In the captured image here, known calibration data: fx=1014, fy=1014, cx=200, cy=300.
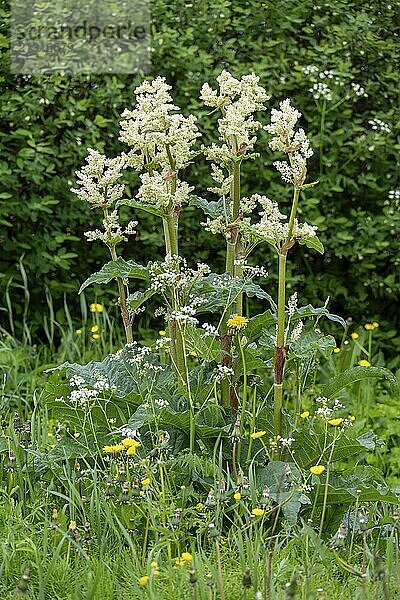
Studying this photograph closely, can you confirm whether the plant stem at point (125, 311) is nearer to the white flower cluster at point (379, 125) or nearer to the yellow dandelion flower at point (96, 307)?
the yellow dandelion flower at point (96, 307)

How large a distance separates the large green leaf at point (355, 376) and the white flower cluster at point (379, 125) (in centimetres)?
225

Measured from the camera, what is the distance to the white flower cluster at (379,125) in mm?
4828

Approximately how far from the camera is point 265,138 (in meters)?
4.82

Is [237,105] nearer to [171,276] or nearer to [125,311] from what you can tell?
[171,276]

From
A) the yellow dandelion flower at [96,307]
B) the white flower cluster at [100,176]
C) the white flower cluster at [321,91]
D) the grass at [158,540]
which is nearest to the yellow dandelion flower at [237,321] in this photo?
the grass at [158,540]

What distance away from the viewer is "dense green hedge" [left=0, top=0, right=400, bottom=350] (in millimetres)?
4617

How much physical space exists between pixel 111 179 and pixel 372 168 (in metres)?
2.37

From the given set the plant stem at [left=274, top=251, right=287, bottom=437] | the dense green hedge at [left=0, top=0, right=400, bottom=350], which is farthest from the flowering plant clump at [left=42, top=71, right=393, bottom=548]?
the dense green hedge at [left=0, top=0, right=400, bottom=350]

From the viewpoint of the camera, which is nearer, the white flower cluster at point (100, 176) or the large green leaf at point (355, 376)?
the large green leaf at point (355, 376)

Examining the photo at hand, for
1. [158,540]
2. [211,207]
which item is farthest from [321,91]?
[158,540]

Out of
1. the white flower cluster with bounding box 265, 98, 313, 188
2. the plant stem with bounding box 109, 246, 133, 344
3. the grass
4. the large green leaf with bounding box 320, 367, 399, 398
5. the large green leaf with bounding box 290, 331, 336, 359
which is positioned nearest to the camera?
the grass

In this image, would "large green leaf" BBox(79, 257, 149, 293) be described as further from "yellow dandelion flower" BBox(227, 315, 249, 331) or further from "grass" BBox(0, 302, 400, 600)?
"grass" BBox(0, 302, 400, 600)

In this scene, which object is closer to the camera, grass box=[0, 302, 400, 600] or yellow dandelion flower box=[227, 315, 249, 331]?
grass box=[0, 302, 400, 600]

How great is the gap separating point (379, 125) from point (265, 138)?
0.59 m
